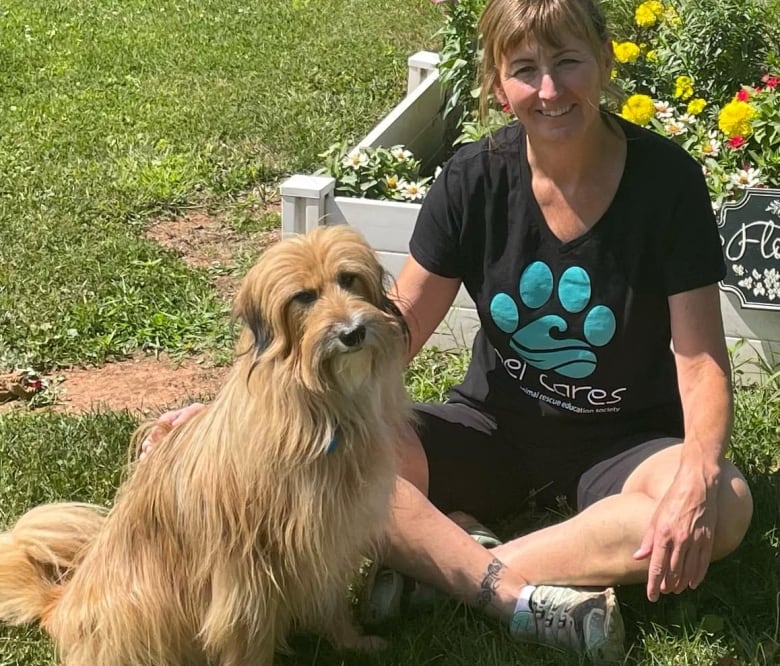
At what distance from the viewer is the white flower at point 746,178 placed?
3818 millimetres

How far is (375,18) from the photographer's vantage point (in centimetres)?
829

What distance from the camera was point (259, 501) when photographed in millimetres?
2287

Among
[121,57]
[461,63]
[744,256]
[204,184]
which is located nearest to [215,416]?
[744,256]

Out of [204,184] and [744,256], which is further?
[204,184]

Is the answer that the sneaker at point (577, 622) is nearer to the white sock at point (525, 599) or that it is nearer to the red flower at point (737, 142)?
the white sock at point (525, 599)

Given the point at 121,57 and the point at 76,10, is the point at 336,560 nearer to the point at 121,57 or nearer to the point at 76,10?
the point at 121,57

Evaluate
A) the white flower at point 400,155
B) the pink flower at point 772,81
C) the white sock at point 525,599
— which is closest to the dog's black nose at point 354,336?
the white sock at point 525,599

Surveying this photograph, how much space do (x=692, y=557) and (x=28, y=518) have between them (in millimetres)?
1659

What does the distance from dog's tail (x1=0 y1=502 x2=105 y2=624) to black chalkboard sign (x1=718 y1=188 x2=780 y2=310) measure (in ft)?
7.63

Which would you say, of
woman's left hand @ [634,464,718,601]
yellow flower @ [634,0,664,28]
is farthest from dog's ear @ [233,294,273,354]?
yellow flower @ [634,0,664,28]

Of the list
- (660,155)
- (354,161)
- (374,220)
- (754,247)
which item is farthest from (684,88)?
(660,155)

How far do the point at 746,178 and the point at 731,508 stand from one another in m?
1.75

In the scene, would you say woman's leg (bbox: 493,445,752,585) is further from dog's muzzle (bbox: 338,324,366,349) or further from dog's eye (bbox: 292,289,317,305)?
dog's eye (bbox: 292,289,317,305)

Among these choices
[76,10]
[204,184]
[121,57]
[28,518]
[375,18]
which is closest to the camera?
[28,518]
